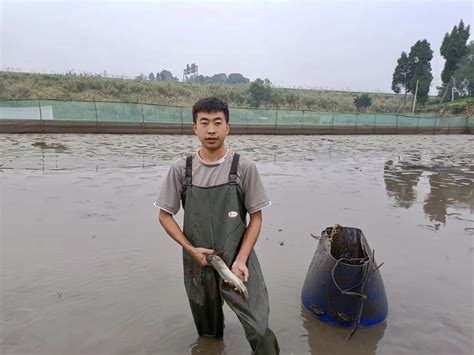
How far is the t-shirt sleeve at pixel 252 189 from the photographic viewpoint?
2.43 meters

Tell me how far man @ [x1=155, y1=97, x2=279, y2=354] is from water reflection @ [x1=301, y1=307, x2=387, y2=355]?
0.69m

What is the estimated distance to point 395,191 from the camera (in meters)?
8.53

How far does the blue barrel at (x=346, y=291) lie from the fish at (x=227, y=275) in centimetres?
105

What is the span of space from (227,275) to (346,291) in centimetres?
122

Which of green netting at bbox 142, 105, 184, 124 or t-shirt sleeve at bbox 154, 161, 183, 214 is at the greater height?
t-shirt sleeve at bbox 154, 161, 183, 214

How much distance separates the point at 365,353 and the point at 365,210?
14.1 feet

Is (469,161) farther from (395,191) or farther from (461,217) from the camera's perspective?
(461,217)

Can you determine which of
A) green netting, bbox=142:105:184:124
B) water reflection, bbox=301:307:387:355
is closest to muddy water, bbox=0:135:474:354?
water reflection, bbox=301:307:387:355

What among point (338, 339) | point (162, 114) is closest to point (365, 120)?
point (162, 114)

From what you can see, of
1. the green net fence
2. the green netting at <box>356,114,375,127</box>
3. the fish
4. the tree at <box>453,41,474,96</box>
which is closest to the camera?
the fish

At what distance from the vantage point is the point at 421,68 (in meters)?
51.3

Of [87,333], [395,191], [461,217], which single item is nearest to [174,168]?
[87,333]

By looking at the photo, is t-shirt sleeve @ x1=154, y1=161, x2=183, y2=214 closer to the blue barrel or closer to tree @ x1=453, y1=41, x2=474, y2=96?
the blue barrel

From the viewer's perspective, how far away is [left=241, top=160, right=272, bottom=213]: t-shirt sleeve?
2.43m
